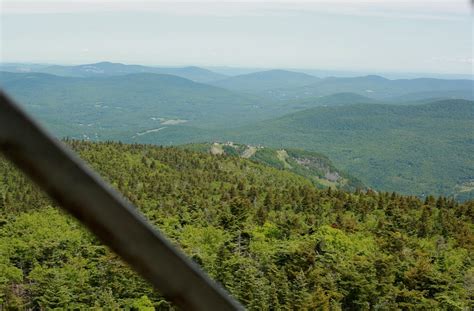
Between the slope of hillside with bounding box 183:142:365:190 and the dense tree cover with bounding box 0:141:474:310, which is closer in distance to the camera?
the dense tree cover with bounding box 0:141:474:310

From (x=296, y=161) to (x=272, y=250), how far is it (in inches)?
3598

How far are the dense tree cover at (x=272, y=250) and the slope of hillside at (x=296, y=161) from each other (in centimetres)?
5560

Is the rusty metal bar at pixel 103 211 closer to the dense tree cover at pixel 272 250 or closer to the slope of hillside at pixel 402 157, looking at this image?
the dense tree cover at pixel 272 250

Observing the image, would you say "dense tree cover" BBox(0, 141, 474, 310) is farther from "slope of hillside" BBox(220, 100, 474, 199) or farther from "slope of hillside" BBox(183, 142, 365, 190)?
"slope of hillside" BBox(220, 100, 474, 199)

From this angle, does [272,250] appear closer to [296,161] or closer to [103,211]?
[103,211]

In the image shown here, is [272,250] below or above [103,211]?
below

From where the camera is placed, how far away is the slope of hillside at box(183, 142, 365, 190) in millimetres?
110688

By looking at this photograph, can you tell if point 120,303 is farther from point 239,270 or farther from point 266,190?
point 266,190

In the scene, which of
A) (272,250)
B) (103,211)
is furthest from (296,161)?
(103,211)

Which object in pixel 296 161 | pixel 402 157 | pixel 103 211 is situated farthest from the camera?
pixel 402 157

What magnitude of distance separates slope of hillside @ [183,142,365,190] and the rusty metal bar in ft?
350

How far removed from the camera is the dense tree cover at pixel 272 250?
925 inches

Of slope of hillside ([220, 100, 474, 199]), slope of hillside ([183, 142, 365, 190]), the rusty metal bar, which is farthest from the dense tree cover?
slope of hillside ([220, 100, 474, 199])

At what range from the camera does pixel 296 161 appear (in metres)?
121
